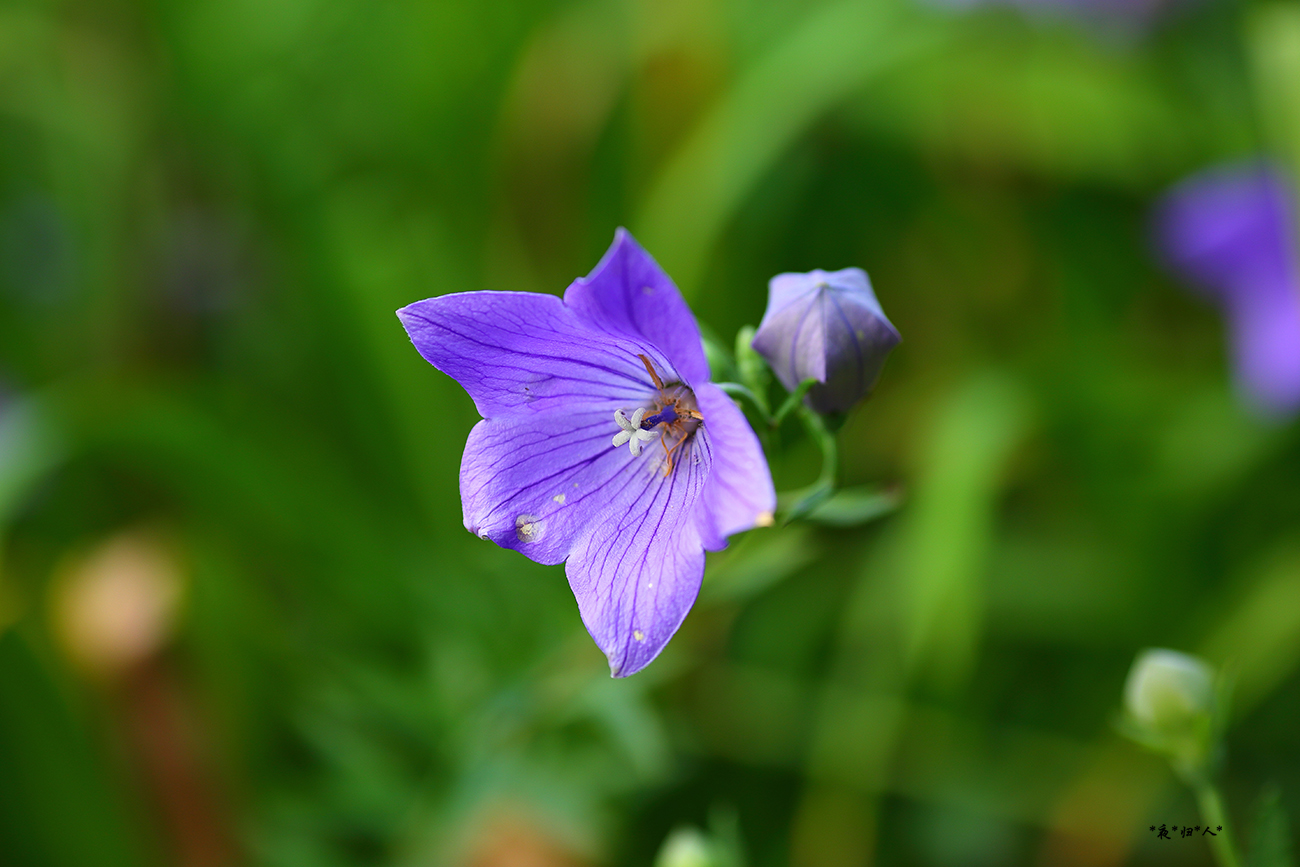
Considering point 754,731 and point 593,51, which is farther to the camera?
point 593,51

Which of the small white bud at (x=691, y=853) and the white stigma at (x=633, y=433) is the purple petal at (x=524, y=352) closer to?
the white stigma at (x=633, y=433)

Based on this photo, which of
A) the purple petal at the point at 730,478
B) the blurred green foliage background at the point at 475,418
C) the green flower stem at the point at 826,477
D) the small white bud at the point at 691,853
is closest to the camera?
the purple petal at the point at 730,478

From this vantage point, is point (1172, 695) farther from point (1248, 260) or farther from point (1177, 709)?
point (1248, 260)

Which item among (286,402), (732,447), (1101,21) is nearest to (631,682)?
(732,447)

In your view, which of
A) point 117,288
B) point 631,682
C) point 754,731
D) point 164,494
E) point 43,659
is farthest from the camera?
point 117,288

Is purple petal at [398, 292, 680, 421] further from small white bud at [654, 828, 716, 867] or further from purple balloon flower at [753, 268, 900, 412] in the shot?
small white bud at [654, 828, 716, 867]

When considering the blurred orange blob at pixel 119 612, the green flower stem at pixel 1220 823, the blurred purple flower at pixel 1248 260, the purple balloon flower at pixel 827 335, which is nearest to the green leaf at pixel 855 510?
the purple balloon flower at pixel 827 335

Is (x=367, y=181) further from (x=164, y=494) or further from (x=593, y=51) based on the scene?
(x=164, y=494)

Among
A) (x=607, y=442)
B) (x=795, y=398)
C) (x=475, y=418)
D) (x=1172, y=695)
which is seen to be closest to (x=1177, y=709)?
(x=1172, y=695)
